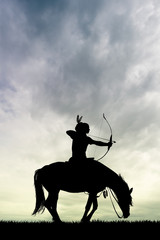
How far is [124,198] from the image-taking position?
10.1m

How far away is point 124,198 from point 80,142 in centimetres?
240

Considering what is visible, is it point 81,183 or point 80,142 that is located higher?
point 80,142

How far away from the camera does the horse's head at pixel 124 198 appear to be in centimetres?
1012

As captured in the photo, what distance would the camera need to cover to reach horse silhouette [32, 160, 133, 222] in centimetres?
988

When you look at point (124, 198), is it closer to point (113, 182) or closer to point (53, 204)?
point (113, 182)

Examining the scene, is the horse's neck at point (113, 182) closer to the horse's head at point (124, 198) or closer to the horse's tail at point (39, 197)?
the horse's head at point (124, 198)

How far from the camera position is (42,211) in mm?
10227
